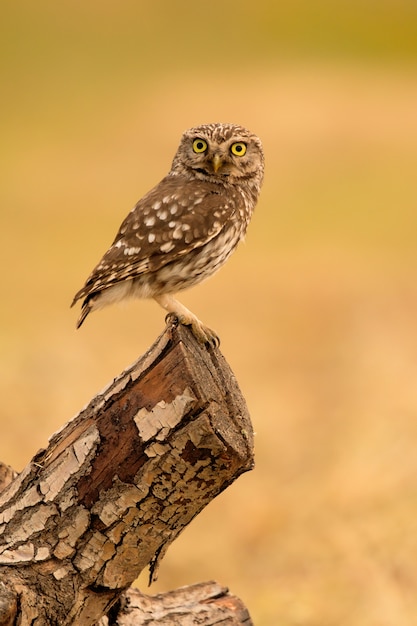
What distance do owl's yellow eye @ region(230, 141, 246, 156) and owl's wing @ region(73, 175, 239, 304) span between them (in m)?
0.26

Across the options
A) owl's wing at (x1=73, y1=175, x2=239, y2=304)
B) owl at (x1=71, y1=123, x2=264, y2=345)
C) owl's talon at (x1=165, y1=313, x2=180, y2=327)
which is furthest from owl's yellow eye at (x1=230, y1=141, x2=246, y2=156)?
owl's talon at (x1=165, y1=313, x2=180, y2=327)

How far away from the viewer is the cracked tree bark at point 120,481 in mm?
2379

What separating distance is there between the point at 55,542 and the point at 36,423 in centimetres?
301

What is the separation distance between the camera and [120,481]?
95.3 inches

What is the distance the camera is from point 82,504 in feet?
8.10

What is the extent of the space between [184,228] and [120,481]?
3.41 feet

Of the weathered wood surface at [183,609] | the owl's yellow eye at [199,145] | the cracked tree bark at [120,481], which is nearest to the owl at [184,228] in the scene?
the owl's yellow eye at [199,145]

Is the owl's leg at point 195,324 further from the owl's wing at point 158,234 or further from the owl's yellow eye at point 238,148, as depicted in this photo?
the owl's yellow eye at point 238,148

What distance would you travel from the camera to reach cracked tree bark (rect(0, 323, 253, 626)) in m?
2.38

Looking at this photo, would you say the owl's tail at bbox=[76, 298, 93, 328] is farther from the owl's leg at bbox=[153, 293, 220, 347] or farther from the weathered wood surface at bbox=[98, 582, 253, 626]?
the weathered wood surface at bbox=[98, 582, 253, 626]

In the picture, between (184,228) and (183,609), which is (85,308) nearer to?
(184,228)

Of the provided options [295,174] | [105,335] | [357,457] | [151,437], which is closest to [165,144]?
[295,174]

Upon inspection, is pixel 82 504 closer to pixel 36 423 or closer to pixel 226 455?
pixel 226 455

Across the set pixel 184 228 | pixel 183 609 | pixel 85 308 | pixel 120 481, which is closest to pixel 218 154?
pixel 184 228
